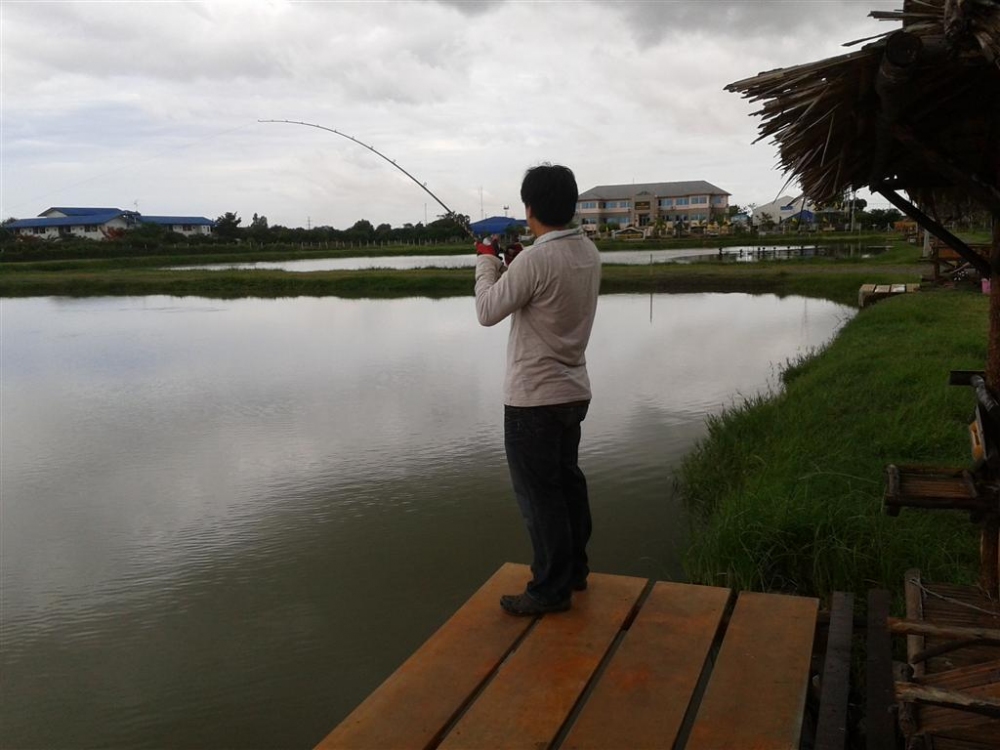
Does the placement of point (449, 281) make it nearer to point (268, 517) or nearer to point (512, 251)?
point (268, 517)

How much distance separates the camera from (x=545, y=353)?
8.11ft

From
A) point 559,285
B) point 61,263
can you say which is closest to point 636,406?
point 559,285

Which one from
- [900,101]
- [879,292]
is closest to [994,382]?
[900,101]

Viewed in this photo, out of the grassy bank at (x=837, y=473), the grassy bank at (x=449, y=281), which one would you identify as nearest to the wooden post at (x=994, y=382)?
the grassy bank at (x=837, y=473)

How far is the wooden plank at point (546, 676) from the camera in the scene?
1916mm

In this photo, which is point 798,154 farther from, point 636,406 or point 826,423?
point 636,406

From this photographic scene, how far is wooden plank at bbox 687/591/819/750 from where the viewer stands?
189 cm

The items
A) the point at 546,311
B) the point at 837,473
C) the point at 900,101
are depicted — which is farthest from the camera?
the point at 837,473

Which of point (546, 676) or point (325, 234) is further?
point (325, 234)

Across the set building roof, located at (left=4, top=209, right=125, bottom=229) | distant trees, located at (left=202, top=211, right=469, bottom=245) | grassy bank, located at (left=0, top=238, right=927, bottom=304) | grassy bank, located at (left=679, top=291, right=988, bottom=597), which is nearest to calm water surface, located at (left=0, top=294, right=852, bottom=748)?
grassy bank, located at (left=679, top=291, right=988, bottom=597)

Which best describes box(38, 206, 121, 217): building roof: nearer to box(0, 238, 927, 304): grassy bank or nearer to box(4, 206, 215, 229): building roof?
box(4, 206, 215, 229): building roof

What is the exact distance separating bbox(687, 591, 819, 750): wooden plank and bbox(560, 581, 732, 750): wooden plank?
0.19 feet

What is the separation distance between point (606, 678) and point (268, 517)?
3.46 metres

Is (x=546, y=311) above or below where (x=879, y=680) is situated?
above
